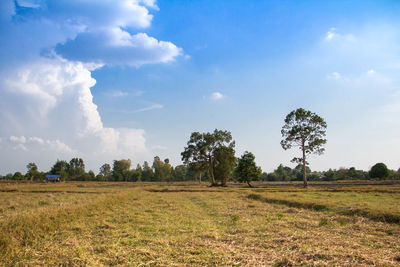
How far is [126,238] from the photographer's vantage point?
8.30 meters

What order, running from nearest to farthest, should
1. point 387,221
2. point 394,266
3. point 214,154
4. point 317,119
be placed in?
1. point 394,266
2. point 387,221
3. point 317,119
4. point 214,154

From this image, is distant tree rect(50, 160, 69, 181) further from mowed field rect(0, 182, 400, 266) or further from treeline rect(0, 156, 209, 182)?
mowed field rect(0, 182, 400, 266)

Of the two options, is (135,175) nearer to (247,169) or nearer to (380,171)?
(247,169)

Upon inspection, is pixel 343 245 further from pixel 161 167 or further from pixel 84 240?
pixel 161 167

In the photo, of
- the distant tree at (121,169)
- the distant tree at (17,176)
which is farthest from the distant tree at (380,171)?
the distant tree at (17,176)

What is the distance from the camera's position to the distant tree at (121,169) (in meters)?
128

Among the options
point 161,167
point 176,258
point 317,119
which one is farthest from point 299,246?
point 161,167

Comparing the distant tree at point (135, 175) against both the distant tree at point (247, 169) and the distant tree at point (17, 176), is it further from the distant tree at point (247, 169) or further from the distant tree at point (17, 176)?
the distant tree at point (247, 169)

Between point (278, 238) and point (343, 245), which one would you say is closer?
point (343, 245)

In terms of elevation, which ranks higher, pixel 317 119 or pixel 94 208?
pixel 317 119

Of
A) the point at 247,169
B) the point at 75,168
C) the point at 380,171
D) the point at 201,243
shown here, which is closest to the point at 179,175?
the point at 75,168

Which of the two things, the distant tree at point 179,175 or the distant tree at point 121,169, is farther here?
the distant tree at point 179,175

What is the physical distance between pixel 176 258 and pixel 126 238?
2.98 metres

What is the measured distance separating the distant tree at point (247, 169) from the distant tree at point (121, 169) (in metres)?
88.6
